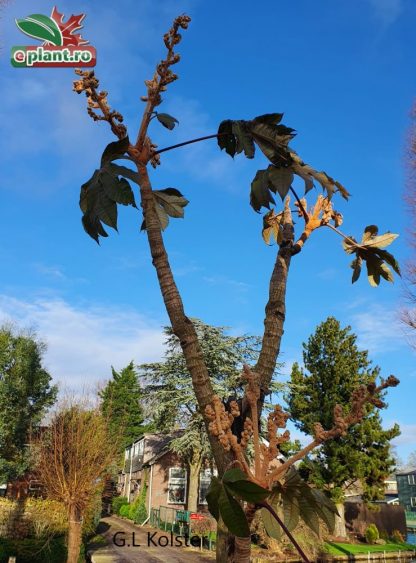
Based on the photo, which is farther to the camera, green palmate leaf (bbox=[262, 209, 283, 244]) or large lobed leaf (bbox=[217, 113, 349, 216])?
green palmate leaf (bbox=[262, 209, 283, 244])

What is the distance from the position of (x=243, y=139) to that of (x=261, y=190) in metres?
0.36

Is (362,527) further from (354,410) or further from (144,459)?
(354,410)

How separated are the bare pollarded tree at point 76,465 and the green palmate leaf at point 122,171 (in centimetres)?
1381

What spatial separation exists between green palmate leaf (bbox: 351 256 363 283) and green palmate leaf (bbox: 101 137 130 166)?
6.66 ft

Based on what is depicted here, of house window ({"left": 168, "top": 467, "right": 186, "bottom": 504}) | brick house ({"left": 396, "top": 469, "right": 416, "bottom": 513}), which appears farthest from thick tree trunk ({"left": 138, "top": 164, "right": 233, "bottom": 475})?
brick house ({"left": 396, "top": 469, "right": 416, "bottom": 513})

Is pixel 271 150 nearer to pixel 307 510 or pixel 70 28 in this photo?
pixel 307 510

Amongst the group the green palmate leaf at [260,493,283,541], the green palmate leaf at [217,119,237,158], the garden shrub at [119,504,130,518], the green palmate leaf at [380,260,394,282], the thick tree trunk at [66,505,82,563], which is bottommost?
the garden shrub at [119,504,130,518]

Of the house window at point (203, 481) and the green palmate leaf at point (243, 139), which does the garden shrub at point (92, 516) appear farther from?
the green palmate leaf at point (243, 139)

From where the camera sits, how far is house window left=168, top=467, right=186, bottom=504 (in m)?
31.1

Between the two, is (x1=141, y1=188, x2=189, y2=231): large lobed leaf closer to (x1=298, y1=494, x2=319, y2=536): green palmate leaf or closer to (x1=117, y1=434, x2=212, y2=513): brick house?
(x1=298, y1=494, x2=319, y2=536): green palmate leaf

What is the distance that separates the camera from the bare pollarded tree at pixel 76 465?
14617 mm

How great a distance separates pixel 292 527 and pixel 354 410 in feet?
2.34

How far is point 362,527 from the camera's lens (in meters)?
28.0

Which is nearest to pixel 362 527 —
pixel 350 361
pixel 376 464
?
pixel 376 464
